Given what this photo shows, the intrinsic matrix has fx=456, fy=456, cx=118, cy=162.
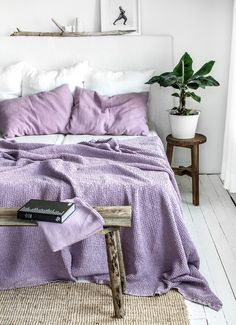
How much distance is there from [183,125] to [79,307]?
1739mm

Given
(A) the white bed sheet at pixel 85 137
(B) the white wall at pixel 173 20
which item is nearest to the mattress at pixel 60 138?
(A) the white bed sheet at pixel 85 137

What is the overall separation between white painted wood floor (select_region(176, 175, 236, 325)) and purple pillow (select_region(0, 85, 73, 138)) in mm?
1166

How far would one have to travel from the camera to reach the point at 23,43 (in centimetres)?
386

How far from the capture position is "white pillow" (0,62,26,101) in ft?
12.1

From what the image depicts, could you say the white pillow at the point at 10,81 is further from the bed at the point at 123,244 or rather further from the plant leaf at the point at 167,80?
the bed at the point at 123,244

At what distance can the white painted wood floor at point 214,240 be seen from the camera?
2.22 metres

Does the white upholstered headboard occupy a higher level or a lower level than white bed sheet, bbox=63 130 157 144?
higher

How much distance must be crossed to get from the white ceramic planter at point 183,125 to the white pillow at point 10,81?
130 cm

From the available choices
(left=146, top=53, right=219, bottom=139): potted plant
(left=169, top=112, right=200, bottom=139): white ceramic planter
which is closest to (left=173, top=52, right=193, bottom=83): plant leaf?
(left=146, top=53, right=219, bottom=139): potted plant

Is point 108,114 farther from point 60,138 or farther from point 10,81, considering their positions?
point 10,81

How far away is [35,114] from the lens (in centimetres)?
353

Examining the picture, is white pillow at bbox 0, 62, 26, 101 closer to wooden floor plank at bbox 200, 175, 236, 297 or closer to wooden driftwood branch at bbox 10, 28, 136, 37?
wooden driftwood branch at bbox 10, 28, 136, 37

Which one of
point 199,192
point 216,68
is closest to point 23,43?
point 216,68

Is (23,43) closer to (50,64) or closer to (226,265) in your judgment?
(50,64)
